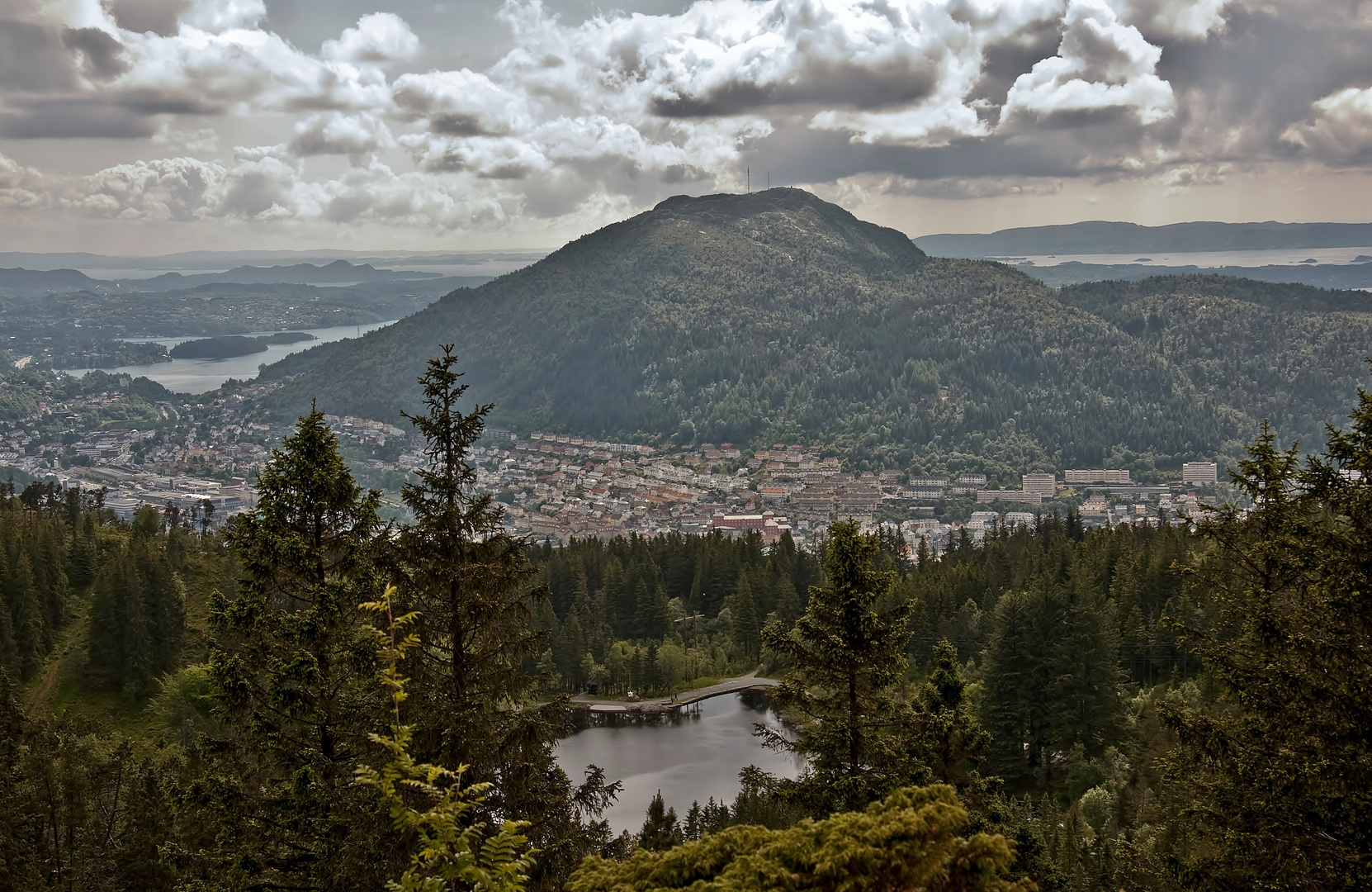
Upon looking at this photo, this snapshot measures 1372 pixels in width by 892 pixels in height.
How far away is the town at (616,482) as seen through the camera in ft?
414

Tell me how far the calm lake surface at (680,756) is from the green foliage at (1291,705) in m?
31.2

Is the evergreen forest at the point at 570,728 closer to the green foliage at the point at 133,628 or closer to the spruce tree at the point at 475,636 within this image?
the spruce tree at the point at 475,636

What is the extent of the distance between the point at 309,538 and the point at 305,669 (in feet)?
5.15

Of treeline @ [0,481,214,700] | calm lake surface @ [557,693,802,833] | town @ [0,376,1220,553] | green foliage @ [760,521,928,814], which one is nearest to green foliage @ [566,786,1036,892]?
green foliage @ [760,521,928,814]

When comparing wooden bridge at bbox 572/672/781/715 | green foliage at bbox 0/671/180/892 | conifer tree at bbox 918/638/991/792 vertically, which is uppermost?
conifer tree at bbox 918/638/991/792

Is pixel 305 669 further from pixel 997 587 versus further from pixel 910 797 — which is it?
pixel 997 587

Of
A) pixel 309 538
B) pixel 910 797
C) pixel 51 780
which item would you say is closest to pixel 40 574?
pixel 51 780

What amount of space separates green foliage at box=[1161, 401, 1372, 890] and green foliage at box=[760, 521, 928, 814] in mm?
3402

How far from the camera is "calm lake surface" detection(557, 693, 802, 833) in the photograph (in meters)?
43.4

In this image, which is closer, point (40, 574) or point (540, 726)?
point (540, 726)

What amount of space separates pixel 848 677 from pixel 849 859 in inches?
195

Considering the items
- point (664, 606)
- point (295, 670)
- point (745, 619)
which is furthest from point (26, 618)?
point (295, 670)

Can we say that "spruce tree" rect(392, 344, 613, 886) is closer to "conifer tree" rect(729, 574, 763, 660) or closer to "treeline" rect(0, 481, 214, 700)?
"treeline" rect(0, 481, 214, 700)

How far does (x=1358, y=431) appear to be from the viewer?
37.2 ft
